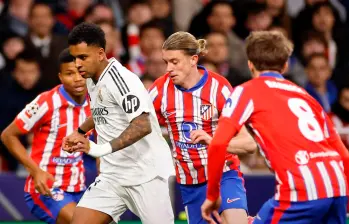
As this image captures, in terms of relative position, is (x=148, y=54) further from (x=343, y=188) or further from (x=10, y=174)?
(x=343, y=188)

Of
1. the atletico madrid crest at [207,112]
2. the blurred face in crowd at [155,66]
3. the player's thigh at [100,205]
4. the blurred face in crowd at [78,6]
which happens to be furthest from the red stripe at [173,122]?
the blurred face in crowd at [78,6]

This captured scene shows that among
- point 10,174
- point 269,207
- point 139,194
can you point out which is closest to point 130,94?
point 139,194

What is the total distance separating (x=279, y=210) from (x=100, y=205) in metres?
1.71

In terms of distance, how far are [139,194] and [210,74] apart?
129cm

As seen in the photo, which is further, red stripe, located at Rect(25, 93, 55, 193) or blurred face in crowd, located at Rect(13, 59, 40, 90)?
blurred face in crowd, located at Rect(13, 59, 40, 90)

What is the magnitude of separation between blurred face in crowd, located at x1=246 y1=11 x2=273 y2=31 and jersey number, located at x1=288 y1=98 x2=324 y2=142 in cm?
688

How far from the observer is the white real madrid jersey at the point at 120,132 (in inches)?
275

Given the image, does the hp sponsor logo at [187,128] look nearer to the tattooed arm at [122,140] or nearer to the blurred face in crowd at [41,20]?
the tattooed arm at [122,140]

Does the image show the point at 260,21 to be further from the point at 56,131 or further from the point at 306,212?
the point at 306,212

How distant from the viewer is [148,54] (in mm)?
12445

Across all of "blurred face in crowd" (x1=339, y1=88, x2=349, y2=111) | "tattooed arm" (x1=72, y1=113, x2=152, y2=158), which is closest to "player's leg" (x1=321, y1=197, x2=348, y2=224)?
"tattooed arm" (x1=72, y1=113, x2=152, y2=158)

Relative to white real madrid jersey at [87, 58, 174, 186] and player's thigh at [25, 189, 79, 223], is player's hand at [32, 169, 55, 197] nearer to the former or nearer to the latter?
player's thigh at [25, 189, 79, 223]

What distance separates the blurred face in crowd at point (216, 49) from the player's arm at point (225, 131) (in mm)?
6069

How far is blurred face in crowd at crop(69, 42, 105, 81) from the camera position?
276 inches
